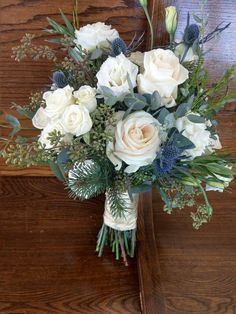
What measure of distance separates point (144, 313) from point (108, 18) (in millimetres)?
654

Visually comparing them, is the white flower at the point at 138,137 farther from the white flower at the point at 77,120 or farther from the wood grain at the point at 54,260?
the wood grain at the point at 54,260

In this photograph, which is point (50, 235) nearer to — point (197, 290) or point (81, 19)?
point (197, 290)

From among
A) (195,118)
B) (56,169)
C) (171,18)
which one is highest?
(171,18)

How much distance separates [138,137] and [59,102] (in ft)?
0.47

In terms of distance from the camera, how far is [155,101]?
70 centimetres

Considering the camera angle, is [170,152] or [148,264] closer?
[170,152]

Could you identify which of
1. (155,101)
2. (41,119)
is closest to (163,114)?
(155,101)

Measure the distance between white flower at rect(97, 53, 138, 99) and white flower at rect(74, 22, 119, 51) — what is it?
86mm

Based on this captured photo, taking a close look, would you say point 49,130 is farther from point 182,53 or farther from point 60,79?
point 182,53

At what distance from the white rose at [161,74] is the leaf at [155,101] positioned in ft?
0.05

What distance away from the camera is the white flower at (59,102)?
27.8 inches

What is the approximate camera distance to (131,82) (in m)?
0.70

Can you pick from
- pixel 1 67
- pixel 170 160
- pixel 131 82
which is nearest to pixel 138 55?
pixel 131 82

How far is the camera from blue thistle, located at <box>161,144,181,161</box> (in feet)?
2.27
